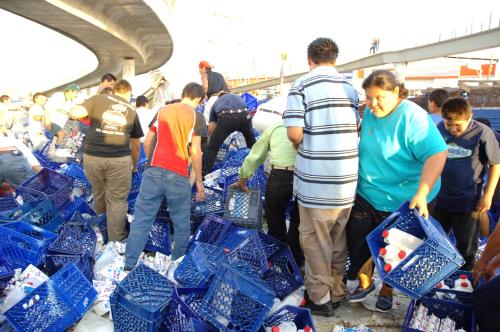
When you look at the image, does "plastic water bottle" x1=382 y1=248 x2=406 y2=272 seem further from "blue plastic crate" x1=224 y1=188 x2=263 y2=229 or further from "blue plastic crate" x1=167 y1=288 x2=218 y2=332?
"blue plastic crate" x1=224 y1=188 x2=263 y2=229

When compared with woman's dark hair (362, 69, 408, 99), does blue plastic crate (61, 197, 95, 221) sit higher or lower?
lower

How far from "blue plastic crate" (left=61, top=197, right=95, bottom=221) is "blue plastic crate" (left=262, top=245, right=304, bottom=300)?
257 cm

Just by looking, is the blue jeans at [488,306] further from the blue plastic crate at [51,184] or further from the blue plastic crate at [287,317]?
the blue plastic crate at [51,184]

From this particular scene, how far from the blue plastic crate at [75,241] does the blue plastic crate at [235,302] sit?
5.65 feet

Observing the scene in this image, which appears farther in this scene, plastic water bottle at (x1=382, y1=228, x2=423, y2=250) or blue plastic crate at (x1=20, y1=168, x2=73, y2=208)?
blue plastic crate at (x1=20, y1=168, x2=73, y2=208)

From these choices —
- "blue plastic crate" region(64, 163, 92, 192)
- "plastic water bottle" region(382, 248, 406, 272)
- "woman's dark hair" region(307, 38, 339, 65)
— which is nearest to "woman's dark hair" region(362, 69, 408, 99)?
"woman's dark hair" region(307, 38, 339, 65)

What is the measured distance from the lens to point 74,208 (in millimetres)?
4852

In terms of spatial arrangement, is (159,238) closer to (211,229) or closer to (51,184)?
(211,229)

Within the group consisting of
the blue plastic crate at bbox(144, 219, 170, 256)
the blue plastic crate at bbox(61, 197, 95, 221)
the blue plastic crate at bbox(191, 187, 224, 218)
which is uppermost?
the blue plastic crate at bbox(191, 187, 224, 218)

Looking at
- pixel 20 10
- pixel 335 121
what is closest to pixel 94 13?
pixel 20 10

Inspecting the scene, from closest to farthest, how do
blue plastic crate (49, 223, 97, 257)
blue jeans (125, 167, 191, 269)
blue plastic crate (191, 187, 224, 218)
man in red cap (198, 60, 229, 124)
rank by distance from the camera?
blue plastic crate (49, 223, 97, 257) → blue jeans (125, 167, 191, 269) → blue plastic crate (191, 187, 224, 218) → man in red cap (198, 60, 229, 124)

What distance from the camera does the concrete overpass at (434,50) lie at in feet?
68.9

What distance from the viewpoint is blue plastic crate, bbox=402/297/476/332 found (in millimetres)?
2754

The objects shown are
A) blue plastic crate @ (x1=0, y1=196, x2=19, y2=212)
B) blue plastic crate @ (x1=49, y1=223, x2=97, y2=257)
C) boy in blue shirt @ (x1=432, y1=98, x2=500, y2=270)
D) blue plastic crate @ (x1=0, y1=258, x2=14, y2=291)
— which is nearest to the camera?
blue plastic crate @ (x1=0, y1=258, x2=14, y2=291)
